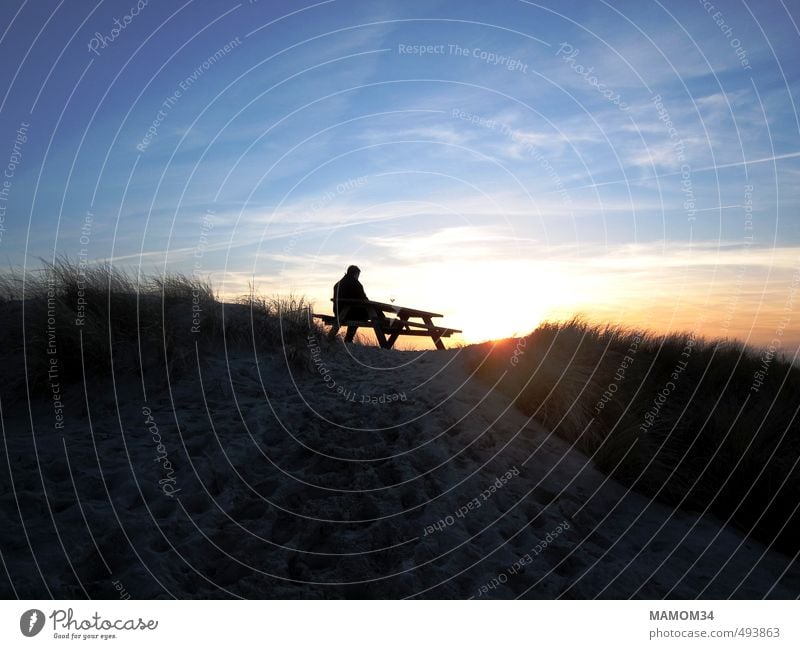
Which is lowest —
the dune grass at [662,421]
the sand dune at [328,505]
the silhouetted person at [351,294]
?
the sand dune at [328,505]

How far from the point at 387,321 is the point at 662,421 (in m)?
6.45

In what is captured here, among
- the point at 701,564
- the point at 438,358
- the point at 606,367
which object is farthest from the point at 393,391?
the point at 701,564

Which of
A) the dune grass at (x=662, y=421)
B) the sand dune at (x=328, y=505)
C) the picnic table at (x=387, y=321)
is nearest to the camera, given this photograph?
the sand dune at (x=328, y=505)

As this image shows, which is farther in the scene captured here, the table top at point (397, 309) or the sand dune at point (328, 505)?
the table top at point (397, 309)

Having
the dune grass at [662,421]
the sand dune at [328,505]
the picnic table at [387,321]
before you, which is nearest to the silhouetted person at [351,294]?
the picnic table at [387,321]

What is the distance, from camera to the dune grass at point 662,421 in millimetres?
7629

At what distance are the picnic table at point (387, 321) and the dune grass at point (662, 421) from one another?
158 inches

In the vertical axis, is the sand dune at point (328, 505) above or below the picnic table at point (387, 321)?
below

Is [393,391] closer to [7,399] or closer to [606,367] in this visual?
[606,367]

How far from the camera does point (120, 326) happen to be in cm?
873

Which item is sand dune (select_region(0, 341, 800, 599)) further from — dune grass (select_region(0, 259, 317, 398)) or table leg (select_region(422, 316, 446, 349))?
table leg (select_region(422, 316, 446, 349))

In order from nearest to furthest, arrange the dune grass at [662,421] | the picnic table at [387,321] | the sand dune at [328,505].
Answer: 1. the sand dune at [328,505]
2. the dune grass at [662,421]
3. the picnic table at [387,321]

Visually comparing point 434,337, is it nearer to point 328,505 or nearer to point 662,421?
point 662,421

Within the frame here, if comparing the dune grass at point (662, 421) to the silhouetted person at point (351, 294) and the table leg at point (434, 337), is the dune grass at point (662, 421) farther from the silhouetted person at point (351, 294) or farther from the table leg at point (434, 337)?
the table leg at point (434, 337)
